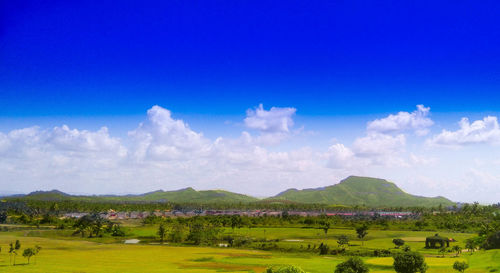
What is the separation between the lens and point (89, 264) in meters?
87.2

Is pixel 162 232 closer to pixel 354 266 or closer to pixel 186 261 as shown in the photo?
pixel 186 261

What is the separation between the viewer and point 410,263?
6322 cm

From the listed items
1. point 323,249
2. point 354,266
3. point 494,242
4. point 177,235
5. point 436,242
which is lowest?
point 323,249

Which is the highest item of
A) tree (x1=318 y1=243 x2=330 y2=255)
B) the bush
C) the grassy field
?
the bush

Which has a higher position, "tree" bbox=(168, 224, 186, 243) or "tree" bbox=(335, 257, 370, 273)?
"tree" bbox=(335, 257, 370, 273)

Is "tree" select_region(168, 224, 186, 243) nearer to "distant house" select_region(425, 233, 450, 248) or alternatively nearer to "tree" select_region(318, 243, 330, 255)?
"tree" select_region(318, 243, 330, 255)

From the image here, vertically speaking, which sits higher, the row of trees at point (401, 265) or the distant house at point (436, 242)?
the row of trees at point (401, 265)

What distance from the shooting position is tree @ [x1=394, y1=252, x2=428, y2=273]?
62.8 m

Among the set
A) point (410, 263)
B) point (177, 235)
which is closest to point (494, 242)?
point (410, 263)

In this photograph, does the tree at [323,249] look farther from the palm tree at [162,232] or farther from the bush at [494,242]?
the palm tree at [162,232]

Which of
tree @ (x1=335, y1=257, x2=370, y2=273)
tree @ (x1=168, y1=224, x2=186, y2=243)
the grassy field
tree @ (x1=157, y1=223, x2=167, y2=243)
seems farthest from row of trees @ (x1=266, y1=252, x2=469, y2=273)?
tree @ (x1=168, y1=224, x2=186, y2=243)

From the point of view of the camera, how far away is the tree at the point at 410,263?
6281 cm

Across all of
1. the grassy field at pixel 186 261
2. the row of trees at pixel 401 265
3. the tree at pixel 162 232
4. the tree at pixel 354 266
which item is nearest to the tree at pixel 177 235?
the tree at pixel 162 232

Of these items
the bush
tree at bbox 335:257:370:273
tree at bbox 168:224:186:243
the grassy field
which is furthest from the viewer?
tree at bbox 168:224:186:243
